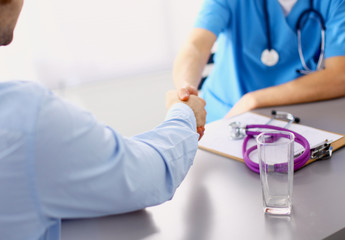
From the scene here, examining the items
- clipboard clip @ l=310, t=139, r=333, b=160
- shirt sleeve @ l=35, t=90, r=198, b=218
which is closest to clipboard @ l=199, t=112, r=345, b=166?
clipboard clip @ l=310, t=139, r=333, b=160

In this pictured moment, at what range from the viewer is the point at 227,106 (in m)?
1.53

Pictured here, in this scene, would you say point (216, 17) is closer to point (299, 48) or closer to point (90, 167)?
point (299, 48)

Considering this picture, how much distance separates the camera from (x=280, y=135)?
0.79 metres

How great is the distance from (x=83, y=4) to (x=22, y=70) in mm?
437

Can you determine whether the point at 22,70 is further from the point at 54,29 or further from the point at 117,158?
the point at 117,158

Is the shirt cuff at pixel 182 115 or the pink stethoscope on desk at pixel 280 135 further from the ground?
the shirt cuff at pixel 182 115

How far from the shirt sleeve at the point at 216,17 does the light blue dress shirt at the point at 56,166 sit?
0.95 m

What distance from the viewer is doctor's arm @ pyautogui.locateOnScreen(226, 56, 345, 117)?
1.19m

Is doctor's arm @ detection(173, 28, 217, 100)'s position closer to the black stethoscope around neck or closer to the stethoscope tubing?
the black stethoscope around neck

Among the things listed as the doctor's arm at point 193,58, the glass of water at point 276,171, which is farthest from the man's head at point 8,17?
the doctor's arm at point 193,58

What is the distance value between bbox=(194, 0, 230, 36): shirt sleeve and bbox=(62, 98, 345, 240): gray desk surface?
77 cm

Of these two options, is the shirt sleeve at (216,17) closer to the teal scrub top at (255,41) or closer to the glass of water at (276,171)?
the teal scrub top at (255,41)

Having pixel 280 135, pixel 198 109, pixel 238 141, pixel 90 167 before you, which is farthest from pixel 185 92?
pixel 90 167

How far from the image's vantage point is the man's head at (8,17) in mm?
563
